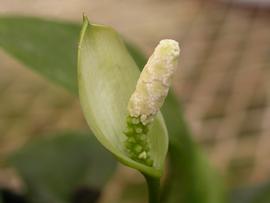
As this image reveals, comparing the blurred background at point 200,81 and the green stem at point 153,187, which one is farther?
the blurred background at point 200,81

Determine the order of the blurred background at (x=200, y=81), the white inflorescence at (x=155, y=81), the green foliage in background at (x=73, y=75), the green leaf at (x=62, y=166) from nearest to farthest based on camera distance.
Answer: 1. the white inflorescence at (x=155, y=81)
2. the green foliage in background at (x=73, y=75)
3. the green leaf at (x=62, y=166)
4. the blurred background at (x=200, y=81)

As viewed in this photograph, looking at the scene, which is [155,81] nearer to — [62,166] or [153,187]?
[153,187]

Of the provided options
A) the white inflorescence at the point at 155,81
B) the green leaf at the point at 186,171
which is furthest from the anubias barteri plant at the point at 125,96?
the green leaf at the point at 186,171

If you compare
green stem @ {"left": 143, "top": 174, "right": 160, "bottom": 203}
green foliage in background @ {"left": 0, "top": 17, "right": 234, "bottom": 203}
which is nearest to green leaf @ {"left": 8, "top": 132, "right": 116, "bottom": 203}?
green foliage in background @ {"left": 0, "top": 17, "right": 234, "bottom": 203}

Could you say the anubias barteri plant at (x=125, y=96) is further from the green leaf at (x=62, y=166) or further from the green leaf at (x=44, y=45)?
the green leaf at (x=62, y=166)

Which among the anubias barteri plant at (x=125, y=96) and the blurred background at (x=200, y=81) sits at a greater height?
the anubias barteri plant at (x=125, y=96)

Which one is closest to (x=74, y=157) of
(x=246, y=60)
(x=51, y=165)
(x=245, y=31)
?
(x=51, y=165)

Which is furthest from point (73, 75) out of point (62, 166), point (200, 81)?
point (200, 81)
